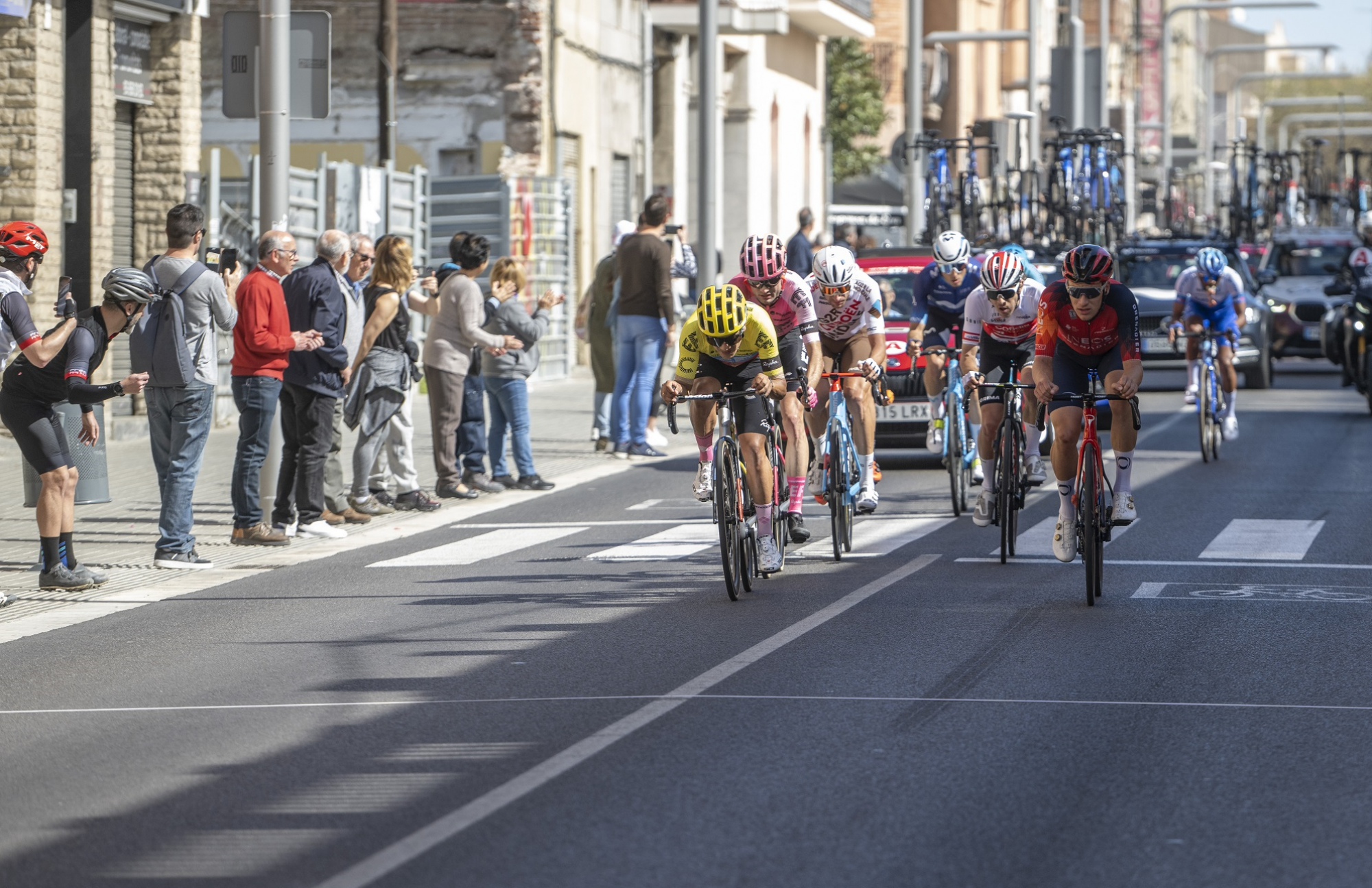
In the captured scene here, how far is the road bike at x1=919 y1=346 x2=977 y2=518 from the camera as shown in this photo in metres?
14.8

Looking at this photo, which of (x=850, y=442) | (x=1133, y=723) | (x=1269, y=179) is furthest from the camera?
(x=1269, y=179)

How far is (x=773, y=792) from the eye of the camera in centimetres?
690

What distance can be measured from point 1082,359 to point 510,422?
22.2ft

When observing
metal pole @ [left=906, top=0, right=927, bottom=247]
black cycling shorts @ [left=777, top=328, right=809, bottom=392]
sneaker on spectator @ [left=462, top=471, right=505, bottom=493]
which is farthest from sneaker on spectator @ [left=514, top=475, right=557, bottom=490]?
metal pole @ [left=906, top=0, right=927, bottom=247]

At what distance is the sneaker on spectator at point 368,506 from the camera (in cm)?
1539

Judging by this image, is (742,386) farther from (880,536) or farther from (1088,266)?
(880,536)

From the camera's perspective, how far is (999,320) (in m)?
13.6

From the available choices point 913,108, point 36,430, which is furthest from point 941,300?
point 913,108

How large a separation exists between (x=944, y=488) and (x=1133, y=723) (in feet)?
29.6

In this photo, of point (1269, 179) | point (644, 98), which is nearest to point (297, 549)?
point (644, 98)

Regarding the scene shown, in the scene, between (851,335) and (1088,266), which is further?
(851,335)

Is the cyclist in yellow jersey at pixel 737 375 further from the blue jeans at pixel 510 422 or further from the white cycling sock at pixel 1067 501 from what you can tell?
the blue jeans at pixel 510 422

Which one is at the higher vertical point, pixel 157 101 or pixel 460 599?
pixel 157 101

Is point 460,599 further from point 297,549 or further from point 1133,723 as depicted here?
point 1133,723
